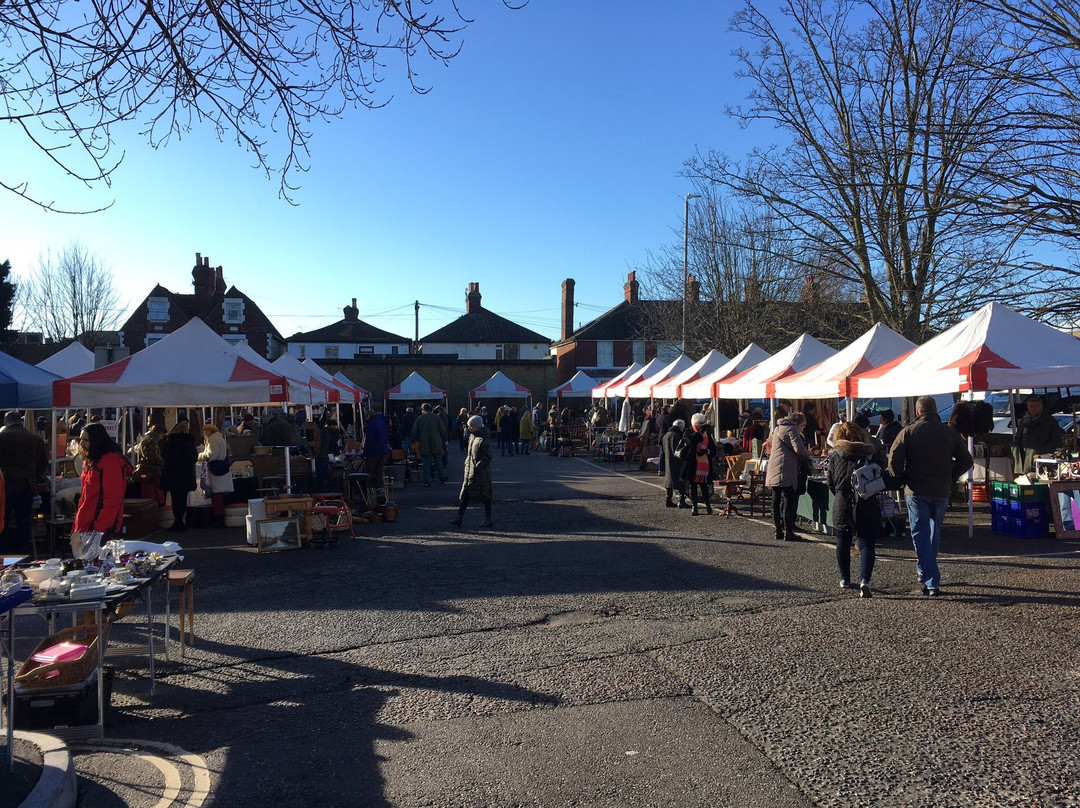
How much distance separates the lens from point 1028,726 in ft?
14.7

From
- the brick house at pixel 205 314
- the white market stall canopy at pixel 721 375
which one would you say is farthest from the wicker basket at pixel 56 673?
the brick house at pixel 205 314

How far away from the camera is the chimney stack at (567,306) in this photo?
55844mm

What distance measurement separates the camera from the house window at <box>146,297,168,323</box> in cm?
5216

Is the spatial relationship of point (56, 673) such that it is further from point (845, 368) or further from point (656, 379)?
point (656, 379)

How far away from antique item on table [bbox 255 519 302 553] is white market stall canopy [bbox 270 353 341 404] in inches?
185

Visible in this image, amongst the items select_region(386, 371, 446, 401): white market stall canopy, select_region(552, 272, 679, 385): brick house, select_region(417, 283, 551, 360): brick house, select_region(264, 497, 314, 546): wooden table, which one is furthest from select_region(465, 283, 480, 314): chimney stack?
select_region(264, 497, 314, 546): wooden table

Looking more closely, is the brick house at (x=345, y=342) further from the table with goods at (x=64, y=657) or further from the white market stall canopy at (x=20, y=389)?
the table with goods at (x=64, y=657)

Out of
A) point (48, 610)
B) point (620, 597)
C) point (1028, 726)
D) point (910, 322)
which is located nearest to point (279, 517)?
point (620, 597)

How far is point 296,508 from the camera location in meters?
11.0

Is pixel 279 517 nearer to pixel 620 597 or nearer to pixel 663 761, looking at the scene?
pixel 620 597

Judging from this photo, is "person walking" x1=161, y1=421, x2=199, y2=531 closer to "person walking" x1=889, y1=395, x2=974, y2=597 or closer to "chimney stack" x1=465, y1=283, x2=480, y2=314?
"person walking" x1=889, y1=395, x2=974, y2=597

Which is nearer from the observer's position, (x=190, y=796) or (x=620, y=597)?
(x=190, y=796)

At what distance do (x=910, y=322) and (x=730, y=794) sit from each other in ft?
46.8

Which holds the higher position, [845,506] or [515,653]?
[845,506]
